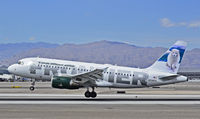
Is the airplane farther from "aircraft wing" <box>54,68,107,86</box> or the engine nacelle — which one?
the engine nacelle

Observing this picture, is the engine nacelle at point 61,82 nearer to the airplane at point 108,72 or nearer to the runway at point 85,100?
the airplane at point 108,72

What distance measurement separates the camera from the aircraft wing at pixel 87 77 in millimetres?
37722

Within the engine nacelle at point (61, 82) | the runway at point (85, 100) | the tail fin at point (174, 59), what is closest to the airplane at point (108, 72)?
the tail fin at point (174, 59)

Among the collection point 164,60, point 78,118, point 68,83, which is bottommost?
point 78,118

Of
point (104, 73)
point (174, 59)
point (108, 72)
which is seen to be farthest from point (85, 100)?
point (174, 59)

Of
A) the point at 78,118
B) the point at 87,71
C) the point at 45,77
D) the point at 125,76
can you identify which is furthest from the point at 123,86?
the point at 78,118

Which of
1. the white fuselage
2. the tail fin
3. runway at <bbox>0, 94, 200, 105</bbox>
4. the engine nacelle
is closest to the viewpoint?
runway at <bbox>0, 94, 200, 105</bbox>

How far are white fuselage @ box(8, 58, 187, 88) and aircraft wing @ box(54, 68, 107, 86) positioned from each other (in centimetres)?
91

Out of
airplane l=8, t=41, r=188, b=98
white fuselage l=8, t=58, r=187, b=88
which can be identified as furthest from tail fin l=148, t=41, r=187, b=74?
white fuselage l=8, t=58, r=187, b=88

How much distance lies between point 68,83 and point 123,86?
6661 mm

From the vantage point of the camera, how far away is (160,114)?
77.6 feet

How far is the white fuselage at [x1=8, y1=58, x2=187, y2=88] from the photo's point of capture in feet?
129

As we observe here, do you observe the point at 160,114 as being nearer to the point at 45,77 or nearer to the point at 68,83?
the point at 68,83

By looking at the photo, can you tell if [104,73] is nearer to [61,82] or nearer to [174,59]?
A: [61,82]
